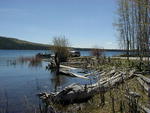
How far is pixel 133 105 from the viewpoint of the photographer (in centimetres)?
835

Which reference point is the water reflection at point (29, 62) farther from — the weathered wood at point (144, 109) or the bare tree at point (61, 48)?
the weathered wood at point (144, 109)

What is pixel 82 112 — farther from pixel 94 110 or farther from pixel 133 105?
pixel 133 105

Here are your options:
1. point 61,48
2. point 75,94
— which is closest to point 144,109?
point 75,94

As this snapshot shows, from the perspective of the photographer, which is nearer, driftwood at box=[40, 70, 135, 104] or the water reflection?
driftwood at box=[40, 70, 135, 104]

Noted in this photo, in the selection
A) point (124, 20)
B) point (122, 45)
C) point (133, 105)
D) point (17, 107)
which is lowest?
point (17, 107)

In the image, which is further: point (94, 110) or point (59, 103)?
point (59, 103)

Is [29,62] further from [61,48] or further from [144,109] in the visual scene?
[144,109]

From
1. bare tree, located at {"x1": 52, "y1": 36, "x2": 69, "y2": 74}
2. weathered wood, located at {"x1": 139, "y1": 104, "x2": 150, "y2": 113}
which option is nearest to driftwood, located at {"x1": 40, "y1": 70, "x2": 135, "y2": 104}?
weathered wood, located at {"x1": 139, "y1": 104, "x2": 150, "y2": 113}

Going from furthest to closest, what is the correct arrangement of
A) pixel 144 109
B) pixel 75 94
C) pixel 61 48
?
1. pixel 61 48
2. pixel 75 94
3. pixel 144 109

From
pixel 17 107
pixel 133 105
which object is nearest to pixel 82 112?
pixel 133 105

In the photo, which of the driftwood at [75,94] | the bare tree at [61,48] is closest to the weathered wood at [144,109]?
the driftwood at [75,94]

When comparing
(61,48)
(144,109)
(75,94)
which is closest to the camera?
(144,109)

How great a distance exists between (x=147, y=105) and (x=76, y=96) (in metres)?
3.83

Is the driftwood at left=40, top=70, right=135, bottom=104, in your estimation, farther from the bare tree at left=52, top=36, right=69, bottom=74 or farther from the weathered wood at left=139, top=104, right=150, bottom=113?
the bare tree at left=52, top=36, right=69, bottom=74
